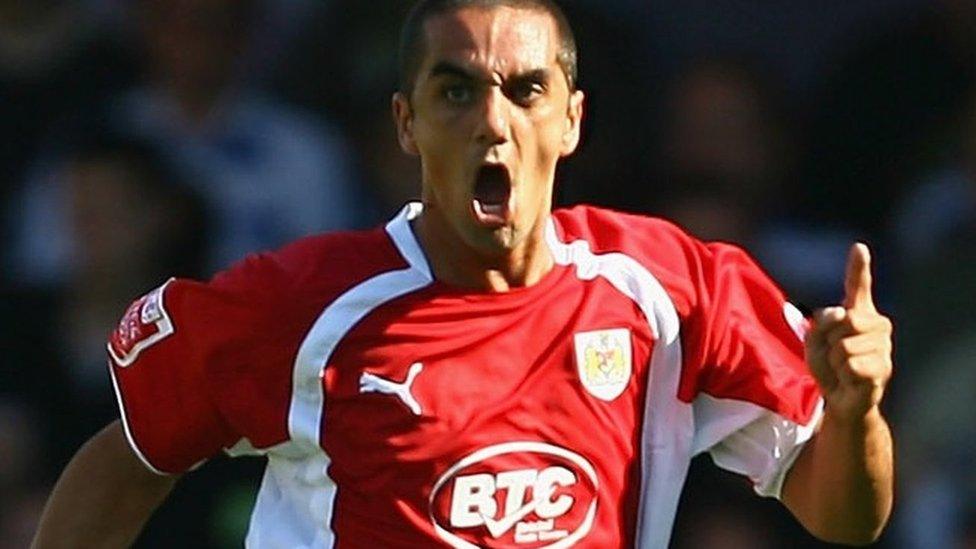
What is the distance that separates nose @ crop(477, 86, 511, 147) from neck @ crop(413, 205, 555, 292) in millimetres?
222

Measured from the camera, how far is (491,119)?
466cm

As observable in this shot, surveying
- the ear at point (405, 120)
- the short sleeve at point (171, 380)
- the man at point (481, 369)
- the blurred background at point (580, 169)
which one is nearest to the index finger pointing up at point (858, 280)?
the man at point (481, 369)

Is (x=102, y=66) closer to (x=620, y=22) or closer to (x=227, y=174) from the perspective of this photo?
(x=227, y=174)

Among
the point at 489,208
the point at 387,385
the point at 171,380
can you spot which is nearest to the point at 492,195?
the point at 489,208

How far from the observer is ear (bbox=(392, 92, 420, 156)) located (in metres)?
4.84

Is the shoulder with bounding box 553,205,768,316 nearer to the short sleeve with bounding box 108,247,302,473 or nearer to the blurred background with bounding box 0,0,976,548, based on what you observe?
the short sleeve with bounding box 108,247,302,473

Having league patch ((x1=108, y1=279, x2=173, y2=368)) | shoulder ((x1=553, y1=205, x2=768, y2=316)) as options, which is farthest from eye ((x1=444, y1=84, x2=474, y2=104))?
league patch ((x1=108, y1=279, x2=173, y2=368))

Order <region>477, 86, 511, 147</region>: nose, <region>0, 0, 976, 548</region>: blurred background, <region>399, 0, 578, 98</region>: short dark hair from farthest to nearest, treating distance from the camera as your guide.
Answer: <region>0, 0, 976, 548</region>: blurred background, <region>399, 0, 578, 98</region>: short dark hair, <region>477, 86, 511, 147</region>: nose

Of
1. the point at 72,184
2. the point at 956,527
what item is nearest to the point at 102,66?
the point at 72,184

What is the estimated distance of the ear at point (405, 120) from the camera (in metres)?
4.84

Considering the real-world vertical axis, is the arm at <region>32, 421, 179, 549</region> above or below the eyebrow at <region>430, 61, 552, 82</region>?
below

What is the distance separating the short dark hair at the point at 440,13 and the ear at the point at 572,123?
3 centimetres

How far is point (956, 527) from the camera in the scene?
23.9 feet

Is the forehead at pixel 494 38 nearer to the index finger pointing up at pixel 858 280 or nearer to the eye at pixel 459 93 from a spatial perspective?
the eye at pixel 459 93
